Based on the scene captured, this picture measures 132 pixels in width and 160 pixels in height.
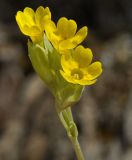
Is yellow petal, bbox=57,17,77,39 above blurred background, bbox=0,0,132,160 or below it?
above

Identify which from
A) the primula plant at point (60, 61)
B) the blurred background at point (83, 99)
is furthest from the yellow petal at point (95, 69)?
the blurred background at point (83, 99)

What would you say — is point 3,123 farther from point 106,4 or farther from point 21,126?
point 106,4

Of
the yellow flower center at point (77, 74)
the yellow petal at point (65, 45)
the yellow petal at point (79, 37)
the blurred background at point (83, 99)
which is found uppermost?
the yellow petal at point (65, 45)

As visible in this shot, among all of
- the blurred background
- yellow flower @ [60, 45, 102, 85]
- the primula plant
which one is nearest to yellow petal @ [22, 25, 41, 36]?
the primula plant

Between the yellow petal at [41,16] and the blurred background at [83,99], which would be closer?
the yellow petal at [41,16]

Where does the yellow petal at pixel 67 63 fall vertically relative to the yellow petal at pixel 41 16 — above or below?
below

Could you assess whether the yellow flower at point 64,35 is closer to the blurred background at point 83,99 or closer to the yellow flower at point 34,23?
the yellow flower at point 34,23

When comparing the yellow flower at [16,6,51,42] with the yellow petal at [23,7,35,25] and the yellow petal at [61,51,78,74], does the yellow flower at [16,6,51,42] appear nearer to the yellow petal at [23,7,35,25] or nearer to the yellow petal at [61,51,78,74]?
the yellow petal at [23,7,35,25]
